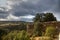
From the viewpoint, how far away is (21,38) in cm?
1273

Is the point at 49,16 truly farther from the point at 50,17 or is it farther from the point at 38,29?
the point at 38,29

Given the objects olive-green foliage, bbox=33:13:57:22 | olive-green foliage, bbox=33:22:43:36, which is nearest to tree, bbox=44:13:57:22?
olive-green foliage, bbox=33:13:57:22

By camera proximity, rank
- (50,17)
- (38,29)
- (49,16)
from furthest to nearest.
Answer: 1. (50,17)
2. (49,16)
3. (38,29)

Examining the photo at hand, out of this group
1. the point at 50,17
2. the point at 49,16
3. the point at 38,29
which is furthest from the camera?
the point at 50,17

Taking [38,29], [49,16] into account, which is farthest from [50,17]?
[38,29]

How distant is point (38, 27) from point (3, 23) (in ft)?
23.4

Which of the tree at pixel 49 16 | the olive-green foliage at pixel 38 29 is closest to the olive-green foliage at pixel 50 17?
the tree at pixel 49 16

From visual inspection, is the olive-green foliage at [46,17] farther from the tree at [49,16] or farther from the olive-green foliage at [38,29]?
the olive-green foliage at [38,29]

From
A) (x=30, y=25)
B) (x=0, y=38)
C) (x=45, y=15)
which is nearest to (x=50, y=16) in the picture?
(x=45, y=15)

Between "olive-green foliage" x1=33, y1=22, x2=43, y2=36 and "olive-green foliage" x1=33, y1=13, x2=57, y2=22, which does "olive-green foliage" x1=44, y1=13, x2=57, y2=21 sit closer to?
→ "olive-green foliage" x1=33, y1=13, x2=57, y2=22

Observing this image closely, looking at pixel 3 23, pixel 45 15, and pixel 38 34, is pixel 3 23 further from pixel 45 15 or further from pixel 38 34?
pixel 38 34

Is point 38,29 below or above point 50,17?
below

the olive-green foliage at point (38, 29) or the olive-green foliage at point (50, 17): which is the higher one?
the olive-green foliage at point (50, 17)

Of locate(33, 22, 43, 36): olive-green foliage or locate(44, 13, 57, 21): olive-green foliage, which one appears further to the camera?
locate(44, 13, 57, 21): olive-green foliage
